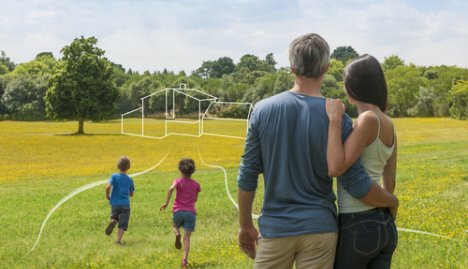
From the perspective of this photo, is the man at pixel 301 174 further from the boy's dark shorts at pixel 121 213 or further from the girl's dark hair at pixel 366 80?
the boy's dark shorts at pixel 121 213

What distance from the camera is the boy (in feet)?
29.0

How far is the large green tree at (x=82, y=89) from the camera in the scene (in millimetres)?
34125

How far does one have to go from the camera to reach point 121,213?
9.13m

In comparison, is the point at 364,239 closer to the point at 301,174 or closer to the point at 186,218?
the point at 301,174

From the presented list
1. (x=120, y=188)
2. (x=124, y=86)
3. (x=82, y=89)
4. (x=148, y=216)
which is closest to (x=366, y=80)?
(x=120, y=188)

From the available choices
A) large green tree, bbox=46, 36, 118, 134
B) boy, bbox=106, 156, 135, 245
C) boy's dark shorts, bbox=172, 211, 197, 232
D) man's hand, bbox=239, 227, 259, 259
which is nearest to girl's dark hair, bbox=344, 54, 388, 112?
man's hand, bbox=239, 227, 259, 259

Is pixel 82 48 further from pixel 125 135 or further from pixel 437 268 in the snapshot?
pixel 437 268

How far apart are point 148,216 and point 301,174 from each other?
32.7ft

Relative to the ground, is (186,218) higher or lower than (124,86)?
lower

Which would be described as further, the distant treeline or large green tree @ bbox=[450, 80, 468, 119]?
large green tree @ bbox=[450, 80, 468, 119]

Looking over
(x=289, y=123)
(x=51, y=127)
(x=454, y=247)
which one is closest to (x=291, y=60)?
(x=289, y=123)

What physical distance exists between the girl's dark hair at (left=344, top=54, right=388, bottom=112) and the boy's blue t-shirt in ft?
20.0

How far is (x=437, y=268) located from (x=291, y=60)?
4150 millimetres

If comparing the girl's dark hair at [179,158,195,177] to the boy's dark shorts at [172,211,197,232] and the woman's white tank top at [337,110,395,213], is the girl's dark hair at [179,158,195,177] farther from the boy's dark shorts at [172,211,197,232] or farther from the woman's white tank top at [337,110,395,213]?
Result: the woman's white tank top at [337,110,395,213]
